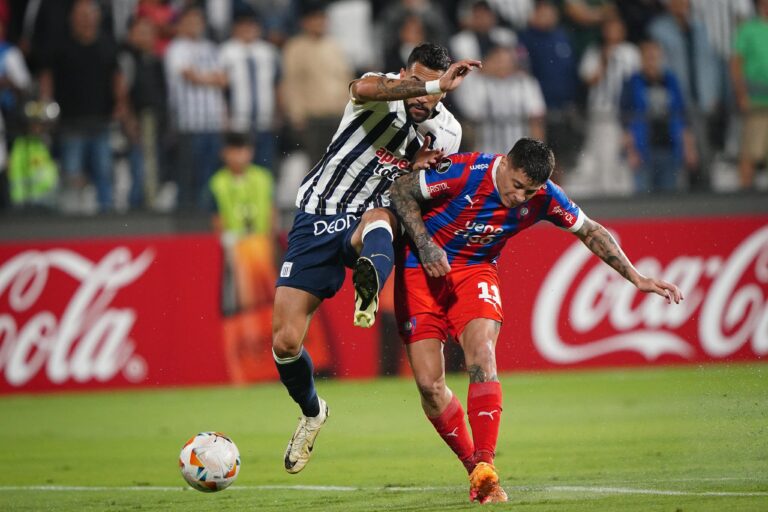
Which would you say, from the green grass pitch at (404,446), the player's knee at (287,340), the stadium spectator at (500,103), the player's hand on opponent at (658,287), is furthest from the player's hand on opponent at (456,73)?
the stadium spectator at (500,103)

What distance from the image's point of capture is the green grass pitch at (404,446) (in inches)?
318

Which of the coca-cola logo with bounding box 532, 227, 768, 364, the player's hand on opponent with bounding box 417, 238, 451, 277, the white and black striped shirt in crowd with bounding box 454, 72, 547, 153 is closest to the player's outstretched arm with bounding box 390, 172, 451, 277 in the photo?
the player's hand on opponent with bounding box 417, 238, 451, 277

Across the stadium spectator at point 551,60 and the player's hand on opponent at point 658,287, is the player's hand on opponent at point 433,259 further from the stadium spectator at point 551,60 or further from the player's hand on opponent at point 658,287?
the stadium spectator at point 551,60

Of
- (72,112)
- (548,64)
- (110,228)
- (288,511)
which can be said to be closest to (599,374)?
(548,64)

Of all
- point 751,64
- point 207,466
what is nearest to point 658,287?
point 207,466

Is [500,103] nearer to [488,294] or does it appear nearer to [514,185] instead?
[488,294]

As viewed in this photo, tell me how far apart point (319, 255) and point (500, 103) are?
7.77 m

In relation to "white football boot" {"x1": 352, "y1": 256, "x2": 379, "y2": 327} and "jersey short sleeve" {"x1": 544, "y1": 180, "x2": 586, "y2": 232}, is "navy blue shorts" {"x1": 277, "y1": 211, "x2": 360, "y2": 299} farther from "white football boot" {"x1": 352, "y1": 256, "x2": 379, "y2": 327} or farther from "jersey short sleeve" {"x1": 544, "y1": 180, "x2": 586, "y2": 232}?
"jersey short sleeve" {"x1": 544, "y1": 180, "x2": 586, "y2": 232}

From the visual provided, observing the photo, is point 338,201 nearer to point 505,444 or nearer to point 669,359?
point 505,444

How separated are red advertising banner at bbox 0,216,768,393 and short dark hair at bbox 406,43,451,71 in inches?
258

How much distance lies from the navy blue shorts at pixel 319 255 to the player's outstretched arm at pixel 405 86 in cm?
96

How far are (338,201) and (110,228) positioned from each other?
23.9ft

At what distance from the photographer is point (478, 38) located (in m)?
16.4

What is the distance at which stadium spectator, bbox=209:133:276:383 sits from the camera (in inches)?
602
